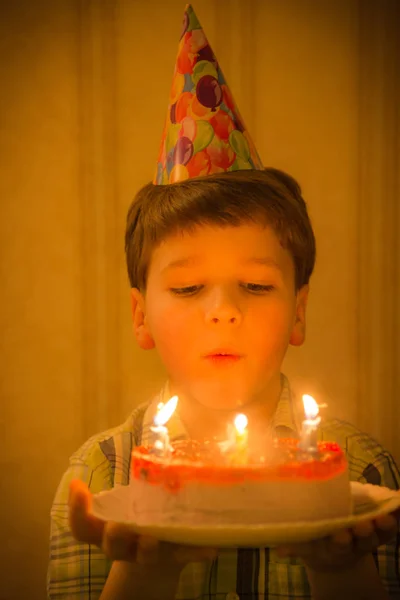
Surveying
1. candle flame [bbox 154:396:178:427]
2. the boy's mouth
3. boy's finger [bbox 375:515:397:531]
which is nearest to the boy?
the boy's mouth

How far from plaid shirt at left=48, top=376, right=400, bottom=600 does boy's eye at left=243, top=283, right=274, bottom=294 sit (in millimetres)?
247

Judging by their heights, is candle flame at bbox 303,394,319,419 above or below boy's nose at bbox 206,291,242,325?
below

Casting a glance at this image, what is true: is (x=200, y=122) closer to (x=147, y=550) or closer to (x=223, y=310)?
(x=223, y=310)

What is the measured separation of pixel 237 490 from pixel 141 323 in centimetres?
62

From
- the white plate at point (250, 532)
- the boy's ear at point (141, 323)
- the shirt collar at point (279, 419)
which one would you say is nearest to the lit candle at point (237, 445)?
the white plate at point (250, 532)

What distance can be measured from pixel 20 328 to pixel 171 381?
548mm

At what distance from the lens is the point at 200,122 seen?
1.21m

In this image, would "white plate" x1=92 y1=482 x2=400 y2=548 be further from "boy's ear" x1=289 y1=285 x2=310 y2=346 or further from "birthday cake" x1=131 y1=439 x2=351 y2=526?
"boy's ear" x1=289 y1=285 x2=310 y2=346

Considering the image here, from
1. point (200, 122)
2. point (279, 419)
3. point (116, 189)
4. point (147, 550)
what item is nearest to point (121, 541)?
point (147, 550)

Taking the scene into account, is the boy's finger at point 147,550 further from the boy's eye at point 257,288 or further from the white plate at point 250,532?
the boy's eye at point 257,288

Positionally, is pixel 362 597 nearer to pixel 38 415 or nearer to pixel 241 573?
pixel 241 573

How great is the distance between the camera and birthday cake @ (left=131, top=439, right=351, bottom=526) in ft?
2.66

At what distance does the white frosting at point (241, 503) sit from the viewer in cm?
81

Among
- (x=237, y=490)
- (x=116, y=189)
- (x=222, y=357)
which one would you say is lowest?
(x=237, y=490)
